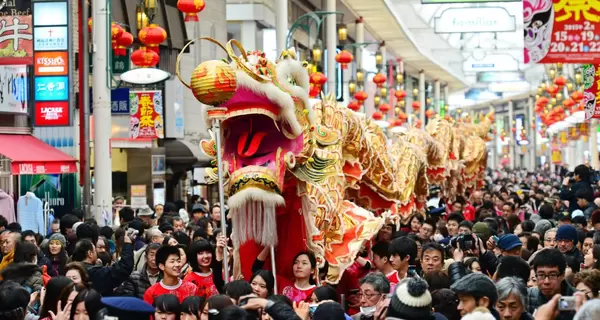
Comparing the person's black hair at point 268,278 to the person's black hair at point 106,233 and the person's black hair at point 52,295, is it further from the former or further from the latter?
the person's black hair at point 106,233

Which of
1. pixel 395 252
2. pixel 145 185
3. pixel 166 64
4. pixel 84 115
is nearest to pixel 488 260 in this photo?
pixel 395 252

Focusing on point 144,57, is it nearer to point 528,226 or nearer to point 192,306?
point 528,226

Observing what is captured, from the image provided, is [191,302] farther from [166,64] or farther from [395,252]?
[166,64]

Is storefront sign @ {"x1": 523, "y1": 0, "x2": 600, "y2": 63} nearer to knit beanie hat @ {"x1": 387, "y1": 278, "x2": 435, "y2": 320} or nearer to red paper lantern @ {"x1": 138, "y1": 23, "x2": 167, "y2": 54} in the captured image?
knit beanie hat @ {"x1": 387, "y1": 278, "x2": 435, "y2": 320}

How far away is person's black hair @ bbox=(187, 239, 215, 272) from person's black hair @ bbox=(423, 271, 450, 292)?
6.05 ft

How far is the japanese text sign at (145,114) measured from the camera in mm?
22312

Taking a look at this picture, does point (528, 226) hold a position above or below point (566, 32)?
below

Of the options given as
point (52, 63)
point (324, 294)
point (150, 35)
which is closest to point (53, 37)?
point (52, 63)

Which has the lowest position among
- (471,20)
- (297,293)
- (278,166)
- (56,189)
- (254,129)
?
(297,293)

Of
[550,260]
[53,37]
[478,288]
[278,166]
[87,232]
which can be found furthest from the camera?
[53,37]

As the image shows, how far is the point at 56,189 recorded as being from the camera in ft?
70.7

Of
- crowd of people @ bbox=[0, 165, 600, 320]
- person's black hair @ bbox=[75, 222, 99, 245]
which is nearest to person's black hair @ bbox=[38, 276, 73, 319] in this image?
crowd of people @ bbox=[0, 165, 600, 320]

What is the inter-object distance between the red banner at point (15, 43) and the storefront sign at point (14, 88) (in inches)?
102

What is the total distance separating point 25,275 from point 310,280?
2.24 meters
